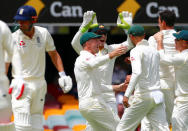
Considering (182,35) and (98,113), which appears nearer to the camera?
(98,113)

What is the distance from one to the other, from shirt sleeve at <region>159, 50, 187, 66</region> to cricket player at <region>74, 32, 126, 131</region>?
923 mm

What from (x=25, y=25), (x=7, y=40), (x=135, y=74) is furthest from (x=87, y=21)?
(x=7, y=40)

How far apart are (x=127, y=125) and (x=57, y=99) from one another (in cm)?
550

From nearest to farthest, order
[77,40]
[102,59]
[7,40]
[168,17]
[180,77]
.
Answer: [7,40] < [102,59] < [180,77] < [168,17] < [77,40]

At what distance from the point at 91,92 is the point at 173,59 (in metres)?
1.19

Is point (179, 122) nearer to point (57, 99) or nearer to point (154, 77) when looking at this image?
point (154, 77)

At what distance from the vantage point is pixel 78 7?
10.4 m

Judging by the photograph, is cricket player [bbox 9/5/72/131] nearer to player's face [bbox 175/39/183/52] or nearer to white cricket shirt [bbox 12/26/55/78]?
white cricket shirt [bbox 12/26/55/78]

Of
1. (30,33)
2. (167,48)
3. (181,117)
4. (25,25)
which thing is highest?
(25,25)

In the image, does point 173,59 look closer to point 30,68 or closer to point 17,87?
point 30,68

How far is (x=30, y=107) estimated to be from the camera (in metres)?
7.80

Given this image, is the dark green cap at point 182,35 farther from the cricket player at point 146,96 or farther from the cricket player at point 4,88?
the cricket player at point 4,88

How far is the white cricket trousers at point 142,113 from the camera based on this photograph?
7715 mm

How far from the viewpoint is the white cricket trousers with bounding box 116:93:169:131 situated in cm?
771
